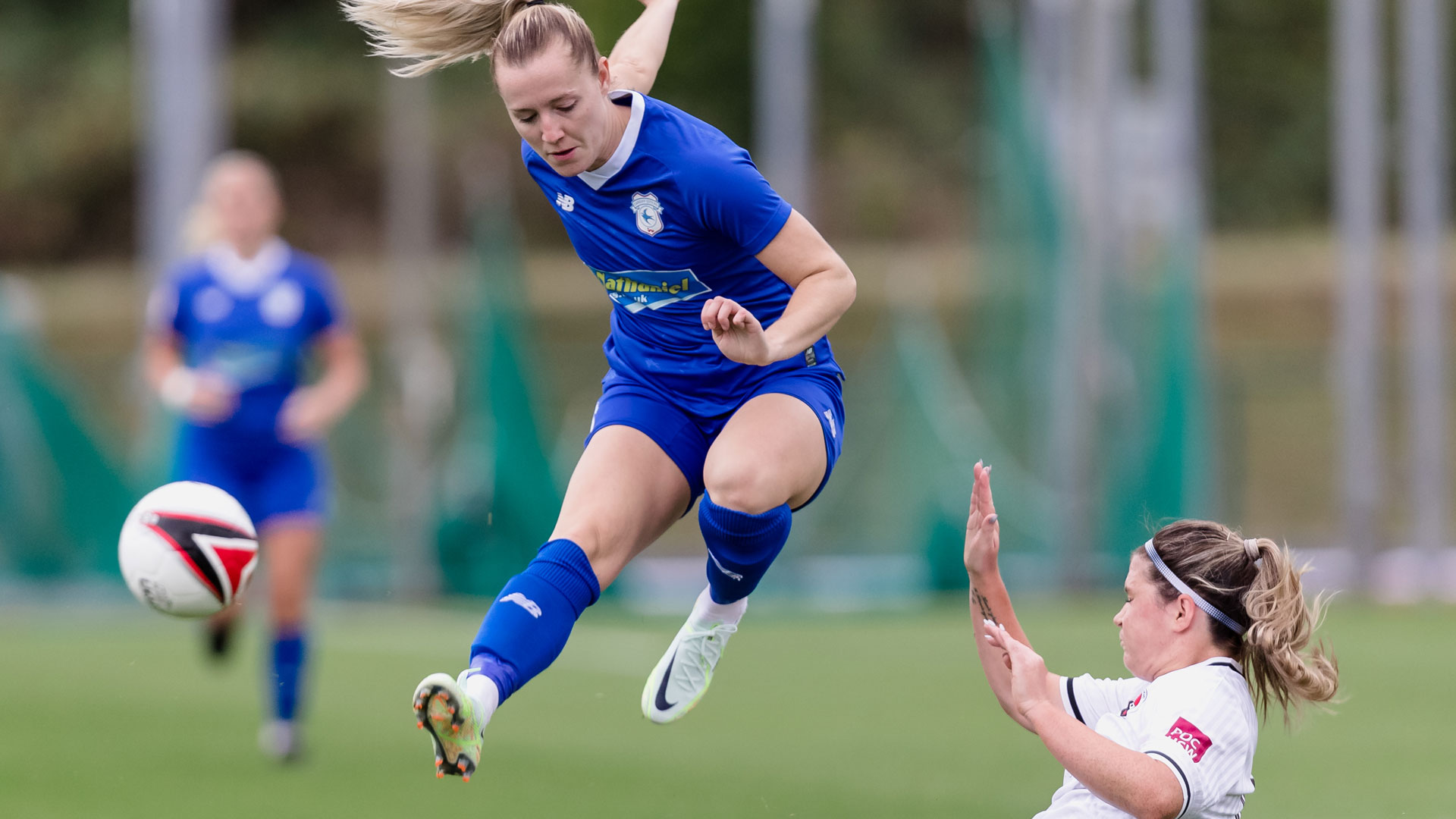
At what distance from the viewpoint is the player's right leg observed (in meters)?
3.97

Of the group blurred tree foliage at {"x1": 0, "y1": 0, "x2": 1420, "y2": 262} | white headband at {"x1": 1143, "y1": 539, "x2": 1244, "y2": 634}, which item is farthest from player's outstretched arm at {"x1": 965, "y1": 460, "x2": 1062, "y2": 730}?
blurred tree foliage at {"x1": 0, "y1": 0, "x2": 1420, "y2": 262}

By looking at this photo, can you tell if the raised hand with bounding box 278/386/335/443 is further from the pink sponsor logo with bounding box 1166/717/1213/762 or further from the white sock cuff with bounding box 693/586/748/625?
the pink sponsor logo with bounding box 1166/717/1213/762

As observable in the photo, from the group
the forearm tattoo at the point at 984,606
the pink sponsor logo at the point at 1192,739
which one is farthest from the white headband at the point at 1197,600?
the forearm tattoo at the point at 984,606

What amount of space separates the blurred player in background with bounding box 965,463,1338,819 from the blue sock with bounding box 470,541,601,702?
1.02 meters

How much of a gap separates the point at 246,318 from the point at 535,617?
414cm

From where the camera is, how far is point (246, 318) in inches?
319

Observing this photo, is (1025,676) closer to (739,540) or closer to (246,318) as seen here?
(739,540)

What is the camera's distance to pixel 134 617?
47.8 feet

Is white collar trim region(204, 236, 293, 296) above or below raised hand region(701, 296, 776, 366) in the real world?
below

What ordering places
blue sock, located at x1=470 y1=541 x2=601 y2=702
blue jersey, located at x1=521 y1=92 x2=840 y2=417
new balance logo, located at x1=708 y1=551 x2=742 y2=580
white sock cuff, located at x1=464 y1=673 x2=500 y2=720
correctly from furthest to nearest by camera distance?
1. new balance logo, located at x1=708 y1=551 x2=742 y2=580
2. blue jersey, located at x1=521 y1=92 x2=840 y2=417
3. blue sock, located at x1=470 y1=541 x2=601 y2=702
4. white sock cuff, located at x1=464 y1=673 x2=500 y2=720

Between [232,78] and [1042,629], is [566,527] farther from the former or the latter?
[232,78]

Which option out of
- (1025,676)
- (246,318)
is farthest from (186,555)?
(246,318)

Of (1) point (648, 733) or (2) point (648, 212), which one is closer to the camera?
(2) point (648, 212)

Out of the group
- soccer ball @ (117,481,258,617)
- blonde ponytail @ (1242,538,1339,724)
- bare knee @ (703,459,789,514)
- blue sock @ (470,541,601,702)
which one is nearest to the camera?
blonde ponytail @ (1242,538,1339,724)
